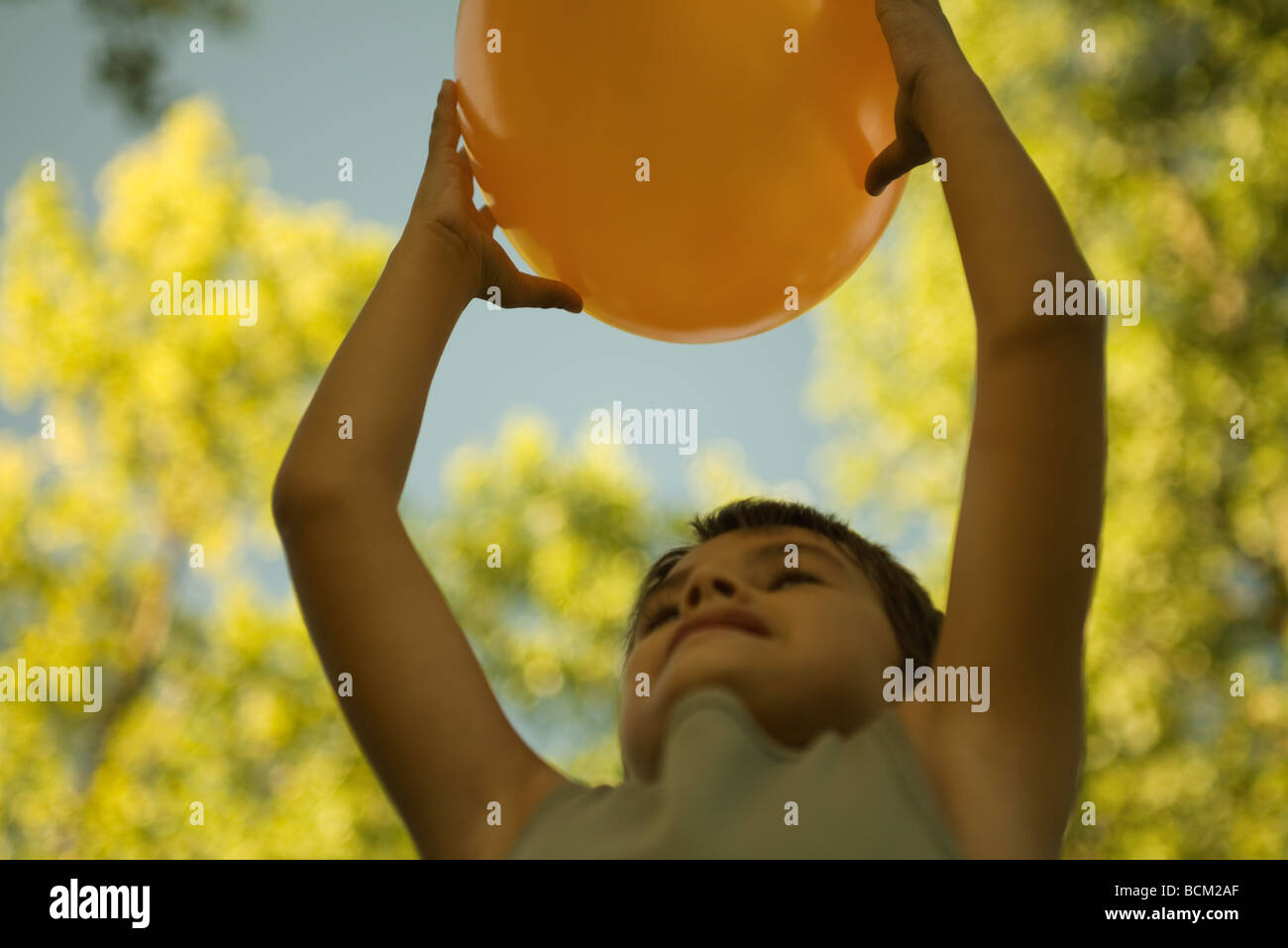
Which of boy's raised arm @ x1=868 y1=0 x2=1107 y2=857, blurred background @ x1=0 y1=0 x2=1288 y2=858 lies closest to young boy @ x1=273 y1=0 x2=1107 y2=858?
boy's raised arm @ x1=868 y1=0 x2=1107 y2=857

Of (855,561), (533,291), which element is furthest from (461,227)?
(855,561)

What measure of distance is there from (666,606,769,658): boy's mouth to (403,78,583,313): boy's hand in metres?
0.51

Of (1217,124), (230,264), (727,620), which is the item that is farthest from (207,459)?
(727,620)

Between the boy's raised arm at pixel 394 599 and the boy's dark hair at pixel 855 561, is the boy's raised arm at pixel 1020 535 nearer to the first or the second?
the boy's dark hair at pixel 855 561

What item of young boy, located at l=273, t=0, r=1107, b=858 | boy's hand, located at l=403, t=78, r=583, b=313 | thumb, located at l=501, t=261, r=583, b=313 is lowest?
young boy, located at l=273, t=0, r=1107, b=858

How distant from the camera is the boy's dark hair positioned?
1323 mm

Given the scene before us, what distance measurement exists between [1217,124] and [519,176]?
21.1 feet

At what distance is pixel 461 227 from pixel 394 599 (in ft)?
1.64

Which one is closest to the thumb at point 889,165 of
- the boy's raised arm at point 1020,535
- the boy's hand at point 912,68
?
the boy's hand at point 912,68

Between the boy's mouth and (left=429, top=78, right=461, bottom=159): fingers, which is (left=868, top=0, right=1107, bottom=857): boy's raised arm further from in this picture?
(left=429, top=78, right=461, bottom=159): fingers

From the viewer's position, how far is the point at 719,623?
3.66ft

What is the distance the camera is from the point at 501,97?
4.41 feet

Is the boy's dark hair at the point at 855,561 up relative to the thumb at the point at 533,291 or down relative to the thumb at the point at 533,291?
down

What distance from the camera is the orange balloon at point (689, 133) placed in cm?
129
